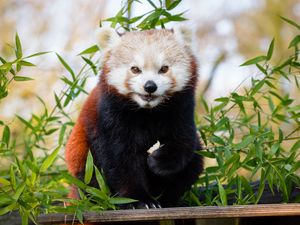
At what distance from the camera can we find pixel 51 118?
316cm

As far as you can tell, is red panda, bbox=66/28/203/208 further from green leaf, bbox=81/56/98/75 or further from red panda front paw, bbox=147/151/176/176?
green leaf, bbox=81/56/98/75

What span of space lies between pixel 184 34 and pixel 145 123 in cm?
56

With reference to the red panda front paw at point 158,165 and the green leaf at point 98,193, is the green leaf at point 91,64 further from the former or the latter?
the green leaf at point 98,193

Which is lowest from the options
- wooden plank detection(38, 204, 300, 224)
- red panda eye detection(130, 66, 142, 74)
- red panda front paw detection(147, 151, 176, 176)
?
red panda front paw detection(147, 151, 176, 176)

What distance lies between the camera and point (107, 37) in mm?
2805

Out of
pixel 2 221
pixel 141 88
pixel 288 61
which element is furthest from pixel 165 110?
pixel 2 221

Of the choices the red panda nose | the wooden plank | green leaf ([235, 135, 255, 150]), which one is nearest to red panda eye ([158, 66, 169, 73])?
the red panda nose

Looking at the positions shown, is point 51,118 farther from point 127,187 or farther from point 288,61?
point 288,61

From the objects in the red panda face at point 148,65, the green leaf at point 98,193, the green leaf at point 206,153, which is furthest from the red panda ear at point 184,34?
the green leaf at point 98,193

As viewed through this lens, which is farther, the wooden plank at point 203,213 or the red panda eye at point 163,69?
the red panda eye at point 163,69

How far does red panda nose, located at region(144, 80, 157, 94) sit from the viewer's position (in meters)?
2.40

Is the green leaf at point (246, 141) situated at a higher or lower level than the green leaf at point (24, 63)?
lower

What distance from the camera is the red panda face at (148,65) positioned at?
2455 mm

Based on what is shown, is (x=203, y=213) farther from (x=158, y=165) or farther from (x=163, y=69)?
(x=163, y=69)
